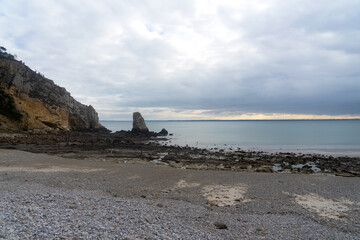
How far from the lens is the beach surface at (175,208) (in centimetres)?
491

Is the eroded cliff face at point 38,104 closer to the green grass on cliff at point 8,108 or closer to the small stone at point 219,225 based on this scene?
the green grass on cliff at point 8,108

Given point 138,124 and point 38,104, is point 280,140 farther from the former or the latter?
point 38,104

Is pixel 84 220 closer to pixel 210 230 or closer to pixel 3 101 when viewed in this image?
pixel 210 230

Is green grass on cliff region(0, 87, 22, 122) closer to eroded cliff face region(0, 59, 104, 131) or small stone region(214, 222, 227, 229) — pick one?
eroded cliff face region(0, 59, 104, 131)

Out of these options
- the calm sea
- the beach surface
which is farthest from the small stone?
the calm sea

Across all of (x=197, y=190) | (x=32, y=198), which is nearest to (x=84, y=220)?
(x=32, y=198)

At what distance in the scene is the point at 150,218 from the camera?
231 inches

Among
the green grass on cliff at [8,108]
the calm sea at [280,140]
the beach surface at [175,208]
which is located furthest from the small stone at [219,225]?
the green grass on cliff at [8,108]

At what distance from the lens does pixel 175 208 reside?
7.39m

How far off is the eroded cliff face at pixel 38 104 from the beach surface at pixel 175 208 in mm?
30102

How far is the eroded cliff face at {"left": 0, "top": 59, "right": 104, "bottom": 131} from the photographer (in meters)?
37.8

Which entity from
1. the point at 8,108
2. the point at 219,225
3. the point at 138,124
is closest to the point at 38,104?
the point at 8,108

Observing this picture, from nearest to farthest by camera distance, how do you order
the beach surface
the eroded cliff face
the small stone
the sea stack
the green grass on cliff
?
the beach surface, the small stone, the green grass on cliff, the eroded cliff face, the sea stack

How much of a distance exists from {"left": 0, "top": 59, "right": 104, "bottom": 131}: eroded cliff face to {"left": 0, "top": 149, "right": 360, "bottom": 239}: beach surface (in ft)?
98.8
